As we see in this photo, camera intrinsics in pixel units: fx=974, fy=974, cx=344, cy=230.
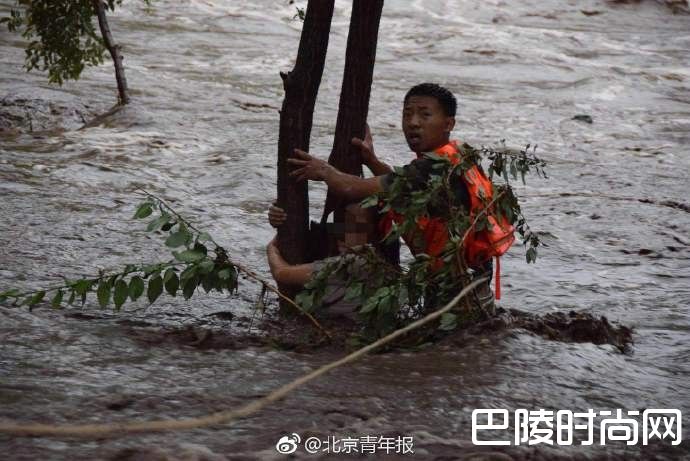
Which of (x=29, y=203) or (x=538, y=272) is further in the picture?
(x=29, y=203)

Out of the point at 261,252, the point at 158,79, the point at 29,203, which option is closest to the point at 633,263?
the point at 261,252

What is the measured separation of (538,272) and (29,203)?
395cm

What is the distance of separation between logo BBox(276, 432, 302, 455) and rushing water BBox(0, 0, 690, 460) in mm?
36

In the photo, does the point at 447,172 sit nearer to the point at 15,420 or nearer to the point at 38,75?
the point at 15,420

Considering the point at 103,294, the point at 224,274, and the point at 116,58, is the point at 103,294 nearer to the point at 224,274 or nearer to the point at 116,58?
the point at 224,274

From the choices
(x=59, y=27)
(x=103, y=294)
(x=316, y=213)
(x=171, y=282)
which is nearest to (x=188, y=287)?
(x=171, y=282)

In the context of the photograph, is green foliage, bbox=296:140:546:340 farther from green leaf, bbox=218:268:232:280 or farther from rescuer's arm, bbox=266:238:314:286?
green leaf, bbox=218:268:232:280

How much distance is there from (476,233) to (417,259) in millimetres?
345

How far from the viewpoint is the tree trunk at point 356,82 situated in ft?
16.3

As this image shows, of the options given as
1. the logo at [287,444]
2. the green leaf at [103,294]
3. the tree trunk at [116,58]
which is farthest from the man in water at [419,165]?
the tree trunk at [116,58]

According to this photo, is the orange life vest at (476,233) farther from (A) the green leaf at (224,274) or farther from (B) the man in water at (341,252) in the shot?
(A) the green leaf at (224,274)

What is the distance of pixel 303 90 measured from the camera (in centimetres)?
495

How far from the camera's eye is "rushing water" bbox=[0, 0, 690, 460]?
3.54 m

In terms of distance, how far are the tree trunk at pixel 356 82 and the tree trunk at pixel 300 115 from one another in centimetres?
15
